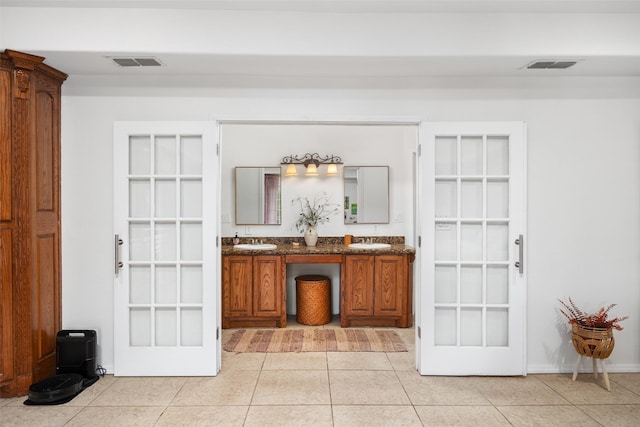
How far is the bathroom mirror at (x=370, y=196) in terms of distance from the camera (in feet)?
18.4

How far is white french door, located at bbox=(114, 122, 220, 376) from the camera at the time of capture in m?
3.38

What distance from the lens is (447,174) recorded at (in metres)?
3.46

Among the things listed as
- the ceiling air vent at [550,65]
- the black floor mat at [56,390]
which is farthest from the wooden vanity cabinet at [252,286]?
the ceiling air vent at [550,65]

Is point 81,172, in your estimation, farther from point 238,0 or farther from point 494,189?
point 494,189

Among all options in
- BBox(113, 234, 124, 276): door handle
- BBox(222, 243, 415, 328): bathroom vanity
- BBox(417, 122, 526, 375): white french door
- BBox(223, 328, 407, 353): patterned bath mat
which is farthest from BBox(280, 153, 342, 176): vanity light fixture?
BBox(113, 234, 124, 276): door handle

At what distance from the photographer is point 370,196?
561 cm

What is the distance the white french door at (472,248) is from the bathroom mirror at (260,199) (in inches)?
99.8

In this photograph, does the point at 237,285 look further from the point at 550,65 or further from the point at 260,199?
the point at 550,65

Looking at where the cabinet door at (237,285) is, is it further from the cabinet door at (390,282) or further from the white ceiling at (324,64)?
the white ceiling at (324,64)

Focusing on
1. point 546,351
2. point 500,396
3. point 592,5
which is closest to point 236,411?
point 500,396

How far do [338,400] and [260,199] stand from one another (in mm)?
3099

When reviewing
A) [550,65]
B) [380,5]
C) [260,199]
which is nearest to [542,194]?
[550,65]

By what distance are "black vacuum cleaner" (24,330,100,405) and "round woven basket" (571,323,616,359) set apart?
11.8 ft

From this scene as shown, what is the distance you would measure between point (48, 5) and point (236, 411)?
2870 millimetres
